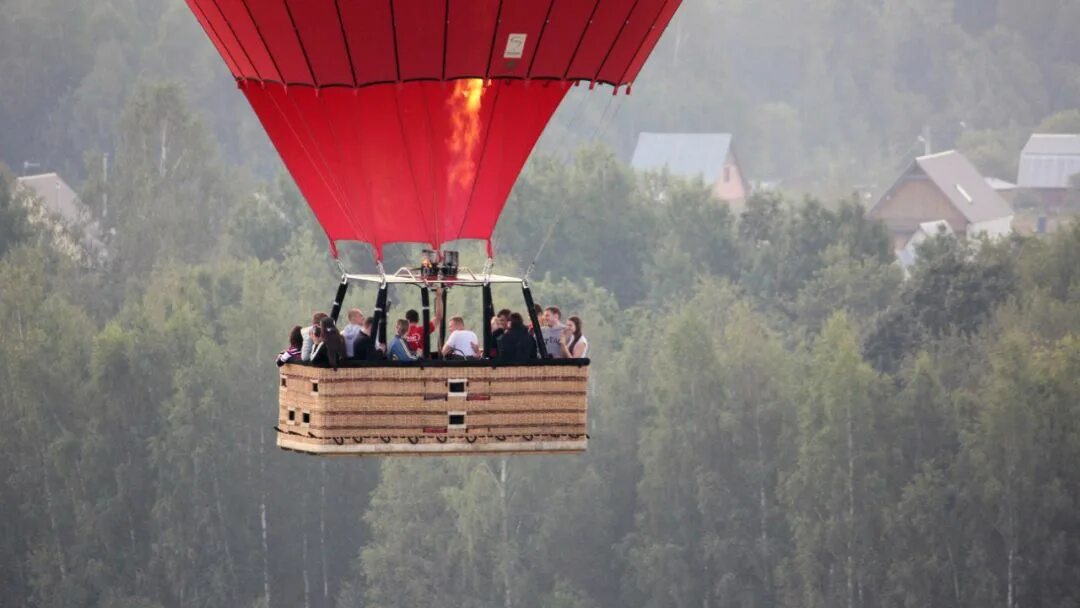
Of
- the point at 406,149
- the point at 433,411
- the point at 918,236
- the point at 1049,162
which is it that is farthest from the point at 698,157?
the point at 433,411

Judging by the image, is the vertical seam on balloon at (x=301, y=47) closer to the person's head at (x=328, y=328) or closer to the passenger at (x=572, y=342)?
the person's head at (x=328, y=328)

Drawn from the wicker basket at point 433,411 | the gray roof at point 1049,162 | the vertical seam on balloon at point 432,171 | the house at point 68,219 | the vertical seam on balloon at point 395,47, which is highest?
the gray roof at point 1049,162

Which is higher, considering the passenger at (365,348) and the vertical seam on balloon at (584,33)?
the vertical seam on balloon at (584,33)

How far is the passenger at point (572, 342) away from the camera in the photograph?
16.9 meters

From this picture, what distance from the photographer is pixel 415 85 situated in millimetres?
17156

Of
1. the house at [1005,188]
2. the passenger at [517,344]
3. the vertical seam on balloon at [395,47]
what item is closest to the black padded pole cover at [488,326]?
the passenger at [517,344]

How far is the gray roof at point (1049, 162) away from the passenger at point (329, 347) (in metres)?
57.0

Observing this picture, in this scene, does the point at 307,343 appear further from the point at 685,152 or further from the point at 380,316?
the point at 685,152

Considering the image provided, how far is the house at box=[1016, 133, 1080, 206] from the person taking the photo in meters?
72.6

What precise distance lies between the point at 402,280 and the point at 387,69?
112 centimetres

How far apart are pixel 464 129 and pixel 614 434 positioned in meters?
24.1

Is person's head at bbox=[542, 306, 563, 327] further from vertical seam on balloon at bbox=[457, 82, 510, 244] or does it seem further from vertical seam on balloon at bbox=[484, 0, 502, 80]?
vertical seam on balloon at bbox=[484, 0, 502, 80]

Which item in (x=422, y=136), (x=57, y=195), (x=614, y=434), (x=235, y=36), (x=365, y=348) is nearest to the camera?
(x=365, y=348)

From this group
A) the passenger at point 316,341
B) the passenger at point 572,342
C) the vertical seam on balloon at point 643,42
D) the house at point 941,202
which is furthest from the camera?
the house at point 941,202
